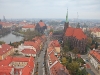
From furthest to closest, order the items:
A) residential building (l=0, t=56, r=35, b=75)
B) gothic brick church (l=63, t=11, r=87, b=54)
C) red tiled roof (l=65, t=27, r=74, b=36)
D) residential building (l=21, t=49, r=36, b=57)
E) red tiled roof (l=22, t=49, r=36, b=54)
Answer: red tiled roof (l=65, t=27, r=74, b=36) < gothic brick church (l=63, t=11, r=87, b=54) < red tiled roof (l=22, t=49, r=36, b=54) < residential building (l=21, t=49, r=36, b=57) < residential building (l=0, t=56, r=35, b=75)

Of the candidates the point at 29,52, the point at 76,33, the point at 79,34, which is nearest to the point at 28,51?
the point at 29,52

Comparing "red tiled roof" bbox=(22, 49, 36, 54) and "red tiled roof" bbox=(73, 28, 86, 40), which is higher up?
"red tiled roof" bbox=(73, 28, 86, 40)

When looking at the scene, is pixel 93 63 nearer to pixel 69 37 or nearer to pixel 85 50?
pixel 85 50

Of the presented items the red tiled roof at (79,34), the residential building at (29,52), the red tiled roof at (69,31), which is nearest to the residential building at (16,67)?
the residential building at (29,52)

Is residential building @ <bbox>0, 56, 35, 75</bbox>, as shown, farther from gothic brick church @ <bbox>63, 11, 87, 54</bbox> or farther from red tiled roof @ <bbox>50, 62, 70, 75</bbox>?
gothic brick church @ <bbox>63, 11, 87, 54</bbox>

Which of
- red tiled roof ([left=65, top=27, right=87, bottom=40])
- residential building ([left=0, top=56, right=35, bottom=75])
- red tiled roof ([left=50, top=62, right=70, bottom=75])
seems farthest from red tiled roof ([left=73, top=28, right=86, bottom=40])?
red tiled roof ([left=50, top=62, right=70, bottom=75])

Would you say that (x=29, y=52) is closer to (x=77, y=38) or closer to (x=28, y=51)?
(x=28, y=51)

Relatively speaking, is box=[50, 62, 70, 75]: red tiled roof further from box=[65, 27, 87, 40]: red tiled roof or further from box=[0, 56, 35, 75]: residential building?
box=[65, 27, 87, 40]: red tiled roof

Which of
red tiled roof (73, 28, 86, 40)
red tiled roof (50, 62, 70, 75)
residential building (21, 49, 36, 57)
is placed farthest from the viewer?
red tiled roof (73, 28, 86, 40)

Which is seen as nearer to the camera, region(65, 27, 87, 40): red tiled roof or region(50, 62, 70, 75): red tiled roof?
region(50, 62, 70, 75): red tiled roof

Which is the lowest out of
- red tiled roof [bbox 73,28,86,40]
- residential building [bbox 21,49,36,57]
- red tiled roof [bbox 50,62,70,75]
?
residential building [bbox 21,49,36,57]

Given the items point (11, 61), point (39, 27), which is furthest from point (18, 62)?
point (39, 27)
